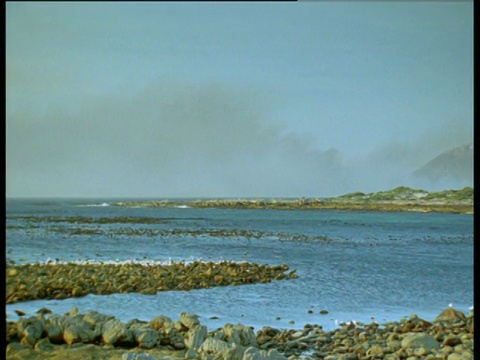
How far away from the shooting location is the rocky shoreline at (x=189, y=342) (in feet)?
10.3

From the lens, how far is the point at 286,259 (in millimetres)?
6258

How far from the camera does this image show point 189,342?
3189mm

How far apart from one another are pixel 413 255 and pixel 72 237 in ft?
14.8

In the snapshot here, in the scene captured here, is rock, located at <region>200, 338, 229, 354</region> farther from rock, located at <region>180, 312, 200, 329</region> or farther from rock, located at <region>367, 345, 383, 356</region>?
rock, located at <region>367, 345, 383, 356</region>

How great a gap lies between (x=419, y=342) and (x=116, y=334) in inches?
64.7

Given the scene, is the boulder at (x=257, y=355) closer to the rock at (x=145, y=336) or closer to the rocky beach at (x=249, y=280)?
the rocky beach at (x=249, y=280)

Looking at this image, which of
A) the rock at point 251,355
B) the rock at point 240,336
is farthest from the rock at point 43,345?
the rock at point 251,355

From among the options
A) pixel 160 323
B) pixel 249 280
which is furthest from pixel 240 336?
pixel 249 280

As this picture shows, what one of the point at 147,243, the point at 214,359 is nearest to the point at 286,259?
the point at 147,243

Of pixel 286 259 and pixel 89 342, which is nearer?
pixel 89 342

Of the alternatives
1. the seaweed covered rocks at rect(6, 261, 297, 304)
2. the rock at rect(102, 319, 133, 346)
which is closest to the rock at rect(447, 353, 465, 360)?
the rock at rect(102, 319, 133, 346)

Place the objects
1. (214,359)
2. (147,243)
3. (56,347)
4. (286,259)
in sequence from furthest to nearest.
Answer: (147,243) → (286,259) → (56,347) → (214,359)

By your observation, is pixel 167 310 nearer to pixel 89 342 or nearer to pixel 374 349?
pixel 89 342

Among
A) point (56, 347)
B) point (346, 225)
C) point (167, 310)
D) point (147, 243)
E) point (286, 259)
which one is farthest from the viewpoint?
point (346, 225)
